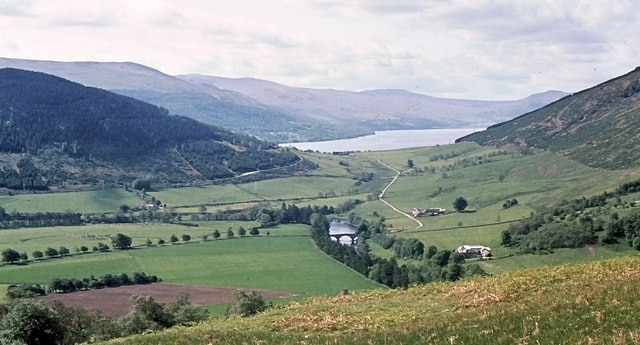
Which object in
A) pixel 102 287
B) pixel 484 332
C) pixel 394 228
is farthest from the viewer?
pixel 394 228

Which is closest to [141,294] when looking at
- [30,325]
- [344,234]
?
[30,325]

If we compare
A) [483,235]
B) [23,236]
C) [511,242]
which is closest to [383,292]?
[511,242]

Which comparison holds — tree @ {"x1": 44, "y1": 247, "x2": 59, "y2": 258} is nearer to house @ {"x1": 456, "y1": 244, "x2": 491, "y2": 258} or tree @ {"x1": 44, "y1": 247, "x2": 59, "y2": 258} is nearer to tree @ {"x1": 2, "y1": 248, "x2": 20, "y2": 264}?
tree @ {"x1": 2, "y1": 248, "x2": 20, "y2": 264}

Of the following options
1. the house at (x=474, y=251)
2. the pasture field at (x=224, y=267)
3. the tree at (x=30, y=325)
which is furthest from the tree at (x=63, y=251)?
the tree at (x=30, y=325)

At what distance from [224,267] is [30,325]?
105042mm

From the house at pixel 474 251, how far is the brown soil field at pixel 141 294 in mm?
42323

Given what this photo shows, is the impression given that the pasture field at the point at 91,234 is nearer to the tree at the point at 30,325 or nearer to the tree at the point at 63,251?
the tree at the point at 63,251

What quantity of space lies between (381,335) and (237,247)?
465 ft

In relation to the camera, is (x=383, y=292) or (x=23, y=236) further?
(x=23, y=236)

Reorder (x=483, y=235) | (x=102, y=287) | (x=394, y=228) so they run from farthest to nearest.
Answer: (x=394, y=228), (x=483, y=235), (x=102, y=287)

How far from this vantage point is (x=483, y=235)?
15712 cm

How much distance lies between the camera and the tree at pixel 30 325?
3378 centimetres

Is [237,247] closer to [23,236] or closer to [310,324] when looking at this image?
[23,236]

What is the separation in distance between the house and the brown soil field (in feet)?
139
